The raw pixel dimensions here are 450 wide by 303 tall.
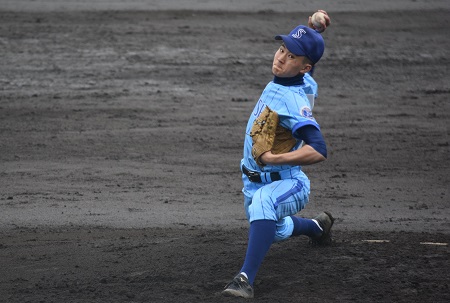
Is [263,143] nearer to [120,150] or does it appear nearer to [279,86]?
[279,86]

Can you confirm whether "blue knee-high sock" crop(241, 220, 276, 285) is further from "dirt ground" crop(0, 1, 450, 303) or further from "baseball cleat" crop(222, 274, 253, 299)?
"dirt ground" crop(0, 1, 450, 303)

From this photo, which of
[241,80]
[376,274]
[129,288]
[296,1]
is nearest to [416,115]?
[241,80]

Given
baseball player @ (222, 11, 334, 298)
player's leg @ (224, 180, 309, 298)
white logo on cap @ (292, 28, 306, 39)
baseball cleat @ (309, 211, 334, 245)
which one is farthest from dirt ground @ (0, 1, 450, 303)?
white logo on cap @ (292, 28, 306, 39)

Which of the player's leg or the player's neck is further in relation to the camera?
the player's neck

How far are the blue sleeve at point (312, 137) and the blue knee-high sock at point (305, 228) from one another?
36.4 inches

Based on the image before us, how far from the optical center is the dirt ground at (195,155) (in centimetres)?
539

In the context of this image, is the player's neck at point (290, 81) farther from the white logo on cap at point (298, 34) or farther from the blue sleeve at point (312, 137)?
the blue sleeve at point (312, 137)

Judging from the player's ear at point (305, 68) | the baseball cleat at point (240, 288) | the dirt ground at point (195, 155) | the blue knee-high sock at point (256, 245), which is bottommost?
the dirt ground at point (195, 155)

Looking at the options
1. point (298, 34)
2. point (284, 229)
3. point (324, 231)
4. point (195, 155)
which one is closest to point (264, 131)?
point (298, 34)

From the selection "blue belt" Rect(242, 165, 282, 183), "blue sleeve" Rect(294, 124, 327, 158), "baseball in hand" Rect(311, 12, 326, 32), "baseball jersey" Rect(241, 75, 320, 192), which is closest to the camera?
"blue sleeve" Rect(294, 124, 327, 158)

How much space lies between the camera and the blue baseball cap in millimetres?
4984

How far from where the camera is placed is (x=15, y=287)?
17.4 ft

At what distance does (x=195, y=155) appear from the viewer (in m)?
9.52

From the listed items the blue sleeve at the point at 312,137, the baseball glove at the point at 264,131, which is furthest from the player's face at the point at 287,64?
the blue sleeve at the point at 312,137
